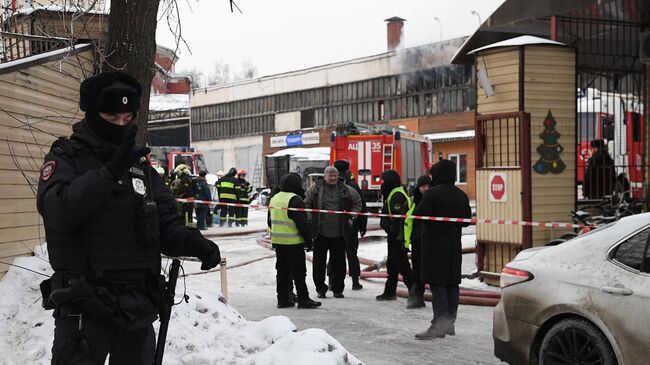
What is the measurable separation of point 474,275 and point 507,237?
3.17 ft

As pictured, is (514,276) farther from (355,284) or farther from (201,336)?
(355,284)

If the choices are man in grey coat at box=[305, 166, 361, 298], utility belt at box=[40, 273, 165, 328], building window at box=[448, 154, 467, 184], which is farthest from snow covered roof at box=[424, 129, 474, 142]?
utility belt at box=[40, 273, 165, 328]

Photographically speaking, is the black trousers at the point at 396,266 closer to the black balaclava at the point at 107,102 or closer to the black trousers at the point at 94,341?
the black trousers at the point at 94,341

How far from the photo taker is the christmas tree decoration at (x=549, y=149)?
11312mm

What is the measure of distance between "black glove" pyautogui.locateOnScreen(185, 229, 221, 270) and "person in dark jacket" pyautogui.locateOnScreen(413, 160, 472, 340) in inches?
182

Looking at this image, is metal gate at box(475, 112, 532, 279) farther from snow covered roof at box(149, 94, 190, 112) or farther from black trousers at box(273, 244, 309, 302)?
snow covered roof at box(149, 94, 190, 112)

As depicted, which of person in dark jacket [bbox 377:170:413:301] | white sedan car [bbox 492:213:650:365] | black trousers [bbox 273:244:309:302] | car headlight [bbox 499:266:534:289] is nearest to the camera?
white sedan car [bbox 492:213:650:365]

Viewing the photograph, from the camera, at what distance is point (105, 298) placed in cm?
355

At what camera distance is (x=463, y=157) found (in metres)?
43.2

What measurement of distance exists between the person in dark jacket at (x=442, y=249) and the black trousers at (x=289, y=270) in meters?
2.23

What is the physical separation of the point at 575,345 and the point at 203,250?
2952 millimetres

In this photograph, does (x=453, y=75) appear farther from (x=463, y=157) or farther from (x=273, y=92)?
(x=273, y=92)

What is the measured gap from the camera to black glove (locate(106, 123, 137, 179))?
3516mm

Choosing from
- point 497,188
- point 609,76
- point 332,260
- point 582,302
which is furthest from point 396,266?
point 609,76
